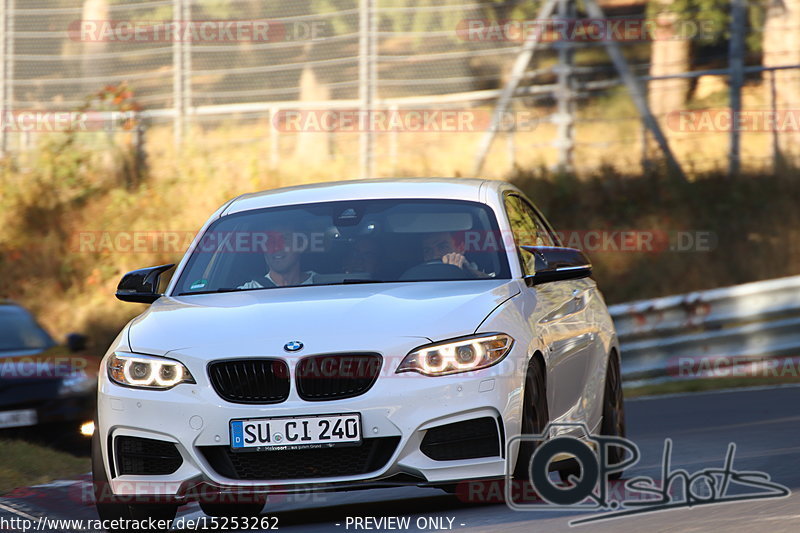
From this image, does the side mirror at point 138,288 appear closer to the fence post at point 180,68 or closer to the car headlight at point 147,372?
the car headlight at point 147,372

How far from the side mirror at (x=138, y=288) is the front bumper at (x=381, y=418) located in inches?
47.6

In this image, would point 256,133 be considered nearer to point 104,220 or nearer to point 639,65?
point 104,220

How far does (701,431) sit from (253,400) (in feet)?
16.8

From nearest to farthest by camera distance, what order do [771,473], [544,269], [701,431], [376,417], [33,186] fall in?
1. [376,417]
2. [544,269]
3. [771,473]
4. [701,431]
5. [33,186]

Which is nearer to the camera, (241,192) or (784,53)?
(784,53)

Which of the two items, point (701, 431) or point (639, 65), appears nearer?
point (701, 431)

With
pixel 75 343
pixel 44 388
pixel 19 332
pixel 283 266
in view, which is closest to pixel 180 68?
pixel 75 343

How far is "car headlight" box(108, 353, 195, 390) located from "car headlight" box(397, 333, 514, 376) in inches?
36.9

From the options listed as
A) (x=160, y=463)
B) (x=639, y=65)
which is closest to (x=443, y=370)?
(x=160, y=463)

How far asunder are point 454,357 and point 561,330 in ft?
3.84

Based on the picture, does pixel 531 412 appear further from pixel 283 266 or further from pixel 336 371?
pixel 283 266

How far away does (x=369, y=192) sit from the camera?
8.27 meters

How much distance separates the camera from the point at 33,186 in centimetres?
2366

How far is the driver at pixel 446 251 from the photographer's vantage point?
25.1ft
